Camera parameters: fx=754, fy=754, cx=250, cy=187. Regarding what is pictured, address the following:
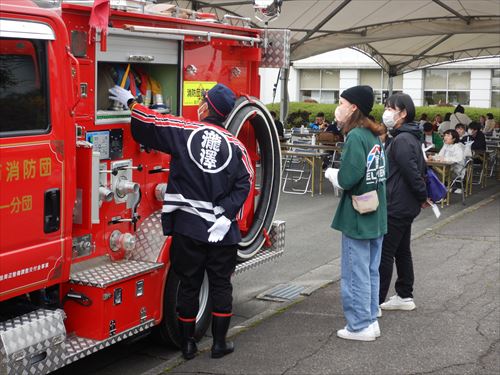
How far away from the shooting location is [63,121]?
4.27m

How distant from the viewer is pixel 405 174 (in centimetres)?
625

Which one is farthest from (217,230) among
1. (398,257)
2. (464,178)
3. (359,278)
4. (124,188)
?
(464,178)

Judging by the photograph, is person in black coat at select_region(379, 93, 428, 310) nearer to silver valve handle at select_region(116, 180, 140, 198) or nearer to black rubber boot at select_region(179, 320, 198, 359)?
black rubber boot at select_region(179, 320, 198, 359)

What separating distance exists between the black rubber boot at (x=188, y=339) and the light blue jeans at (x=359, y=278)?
1220 mm

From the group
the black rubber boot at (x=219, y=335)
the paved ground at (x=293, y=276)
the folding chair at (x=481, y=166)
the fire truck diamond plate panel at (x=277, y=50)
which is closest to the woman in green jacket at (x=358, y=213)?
the paved ground at (x=293, y=276)

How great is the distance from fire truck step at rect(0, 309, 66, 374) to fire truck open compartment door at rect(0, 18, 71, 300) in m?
0.18

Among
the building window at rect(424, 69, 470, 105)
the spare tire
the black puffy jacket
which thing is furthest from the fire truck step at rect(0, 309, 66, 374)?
the building window at rect(424, 69, 470, 105)

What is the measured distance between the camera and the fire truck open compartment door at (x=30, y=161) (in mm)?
3926

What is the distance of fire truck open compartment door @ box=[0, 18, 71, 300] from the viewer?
393cm

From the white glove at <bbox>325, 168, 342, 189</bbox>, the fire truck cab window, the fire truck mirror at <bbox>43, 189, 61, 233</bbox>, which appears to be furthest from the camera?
the white glove at <bbox>325, 168, 342, 189</bbox>

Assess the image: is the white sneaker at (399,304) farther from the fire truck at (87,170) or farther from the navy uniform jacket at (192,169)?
the navy uniform jacket at (192,169)

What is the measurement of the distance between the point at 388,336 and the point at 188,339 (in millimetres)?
1609

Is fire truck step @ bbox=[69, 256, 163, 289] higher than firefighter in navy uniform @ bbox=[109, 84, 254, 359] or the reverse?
the reverse

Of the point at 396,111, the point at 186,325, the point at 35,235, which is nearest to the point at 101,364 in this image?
the point at 186,325
